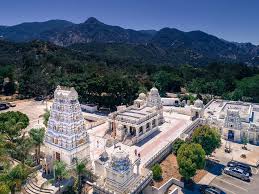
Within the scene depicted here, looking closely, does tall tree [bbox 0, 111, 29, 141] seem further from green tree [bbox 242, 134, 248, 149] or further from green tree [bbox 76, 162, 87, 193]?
green tree [bbox 242, 134, 248, 149]

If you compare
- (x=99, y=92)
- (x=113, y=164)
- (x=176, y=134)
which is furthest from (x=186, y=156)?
(x=99, y=92)

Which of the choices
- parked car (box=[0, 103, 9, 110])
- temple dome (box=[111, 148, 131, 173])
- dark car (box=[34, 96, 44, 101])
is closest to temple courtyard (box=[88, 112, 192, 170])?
temple dome (box=[111, 148, 131, 173])

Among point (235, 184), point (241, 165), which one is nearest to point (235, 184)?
point (235, 184)

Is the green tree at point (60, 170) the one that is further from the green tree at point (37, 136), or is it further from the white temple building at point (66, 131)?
the green tree at point (37, 136)

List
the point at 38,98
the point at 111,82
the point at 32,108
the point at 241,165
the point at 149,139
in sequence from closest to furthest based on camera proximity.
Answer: the point at 241,165 < the point at 149,139 < the point at 111,82 < the point at 32,108 < the point at 38,98

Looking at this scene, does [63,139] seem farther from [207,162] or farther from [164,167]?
[207,162]

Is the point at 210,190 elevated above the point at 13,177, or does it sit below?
below

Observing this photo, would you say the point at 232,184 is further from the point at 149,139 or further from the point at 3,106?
the point at 3,106
